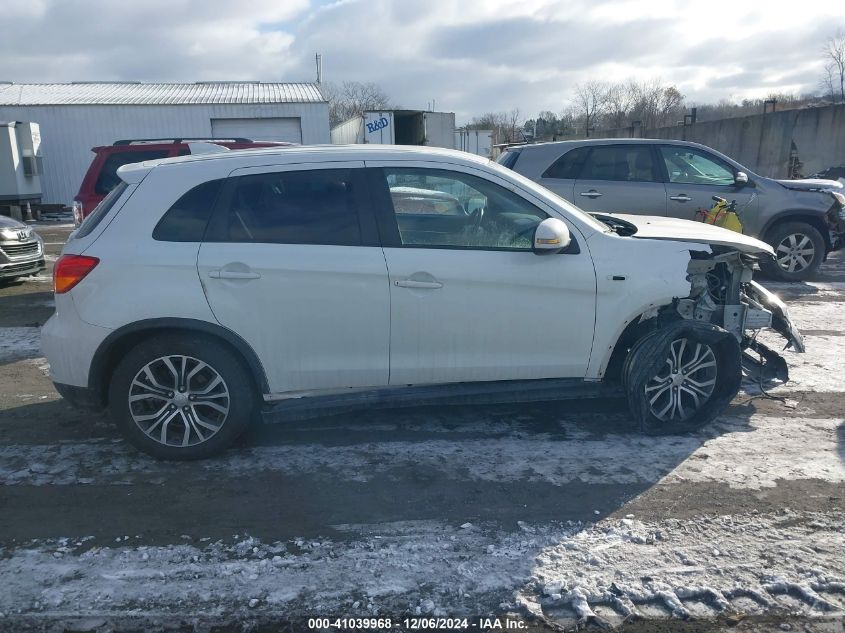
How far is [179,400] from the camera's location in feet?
13.9

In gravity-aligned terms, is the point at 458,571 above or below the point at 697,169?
below

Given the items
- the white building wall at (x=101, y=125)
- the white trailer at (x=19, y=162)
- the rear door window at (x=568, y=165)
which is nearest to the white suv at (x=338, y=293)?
the rear door window at (x=568, y=165)

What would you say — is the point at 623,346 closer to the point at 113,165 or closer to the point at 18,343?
the point at 18,343

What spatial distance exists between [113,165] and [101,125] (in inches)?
→ 740

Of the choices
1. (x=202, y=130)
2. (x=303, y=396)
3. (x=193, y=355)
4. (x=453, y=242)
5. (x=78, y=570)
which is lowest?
(x=78, y=570)

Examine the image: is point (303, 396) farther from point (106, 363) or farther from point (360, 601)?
point (360, 601)

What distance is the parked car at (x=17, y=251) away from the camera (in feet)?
32.2

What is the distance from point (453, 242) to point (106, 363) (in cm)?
226

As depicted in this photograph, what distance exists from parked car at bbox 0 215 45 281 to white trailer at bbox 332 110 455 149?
1673cm

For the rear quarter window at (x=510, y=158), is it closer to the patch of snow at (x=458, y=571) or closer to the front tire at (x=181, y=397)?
the front tire at (x=181, y=397)

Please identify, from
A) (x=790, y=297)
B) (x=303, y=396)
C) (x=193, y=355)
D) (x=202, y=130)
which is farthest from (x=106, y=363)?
(x=202, y=130)

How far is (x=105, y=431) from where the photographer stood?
484cm

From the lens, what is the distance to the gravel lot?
9.68 ft

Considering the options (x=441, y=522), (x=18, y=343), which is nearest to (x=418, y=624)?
(x=441, y=522)
